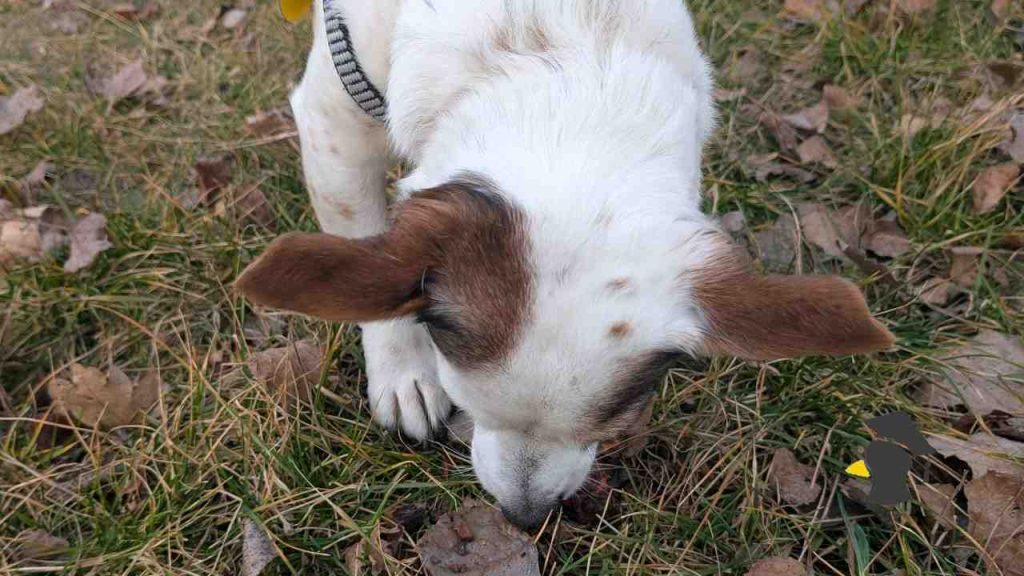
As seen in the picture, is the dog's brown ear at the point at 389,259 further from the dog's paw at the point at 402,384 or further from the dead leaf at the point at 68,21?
the dead leaf at the point at 68,21

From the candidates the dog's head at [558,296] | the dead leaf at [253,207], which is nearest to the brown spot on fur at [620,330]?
the dog's head at [558,296]

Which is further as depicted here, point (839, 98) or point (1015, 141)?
point (839, 98)

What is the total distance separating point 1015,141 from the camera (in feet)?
11.8

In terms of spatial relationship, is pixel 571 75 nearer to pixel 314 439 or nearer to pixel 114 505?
pixel 314 439

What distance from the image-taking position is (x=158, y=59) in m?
4.79

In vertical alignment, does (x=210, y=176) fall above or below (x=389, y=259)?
below

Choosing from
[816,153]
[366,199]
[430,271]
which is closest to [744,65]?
[816,153]

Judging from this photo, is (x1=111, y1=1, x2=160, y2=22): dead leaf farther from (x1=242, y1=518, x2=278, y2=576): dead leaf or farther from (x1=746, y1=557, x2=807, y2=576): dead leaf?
(x1=746, y1=557, x2=807, y2=576): dead leaf

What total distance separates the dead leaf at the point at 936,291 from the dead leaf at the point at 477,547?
75.6 inches

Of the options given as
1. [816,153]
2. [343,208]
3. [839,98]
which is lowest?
[816,153]

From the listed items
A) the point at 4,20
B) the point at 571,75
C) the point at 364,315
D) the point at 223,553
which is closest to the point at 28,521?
the point at 223,553

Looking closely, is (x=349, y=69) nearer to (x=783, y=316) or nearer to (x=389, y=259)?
(x=389, y=259)

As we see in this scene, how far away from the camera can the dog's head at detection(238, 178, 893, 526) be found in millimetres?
1674

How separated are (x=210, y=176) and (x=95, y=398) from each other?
1321mm
